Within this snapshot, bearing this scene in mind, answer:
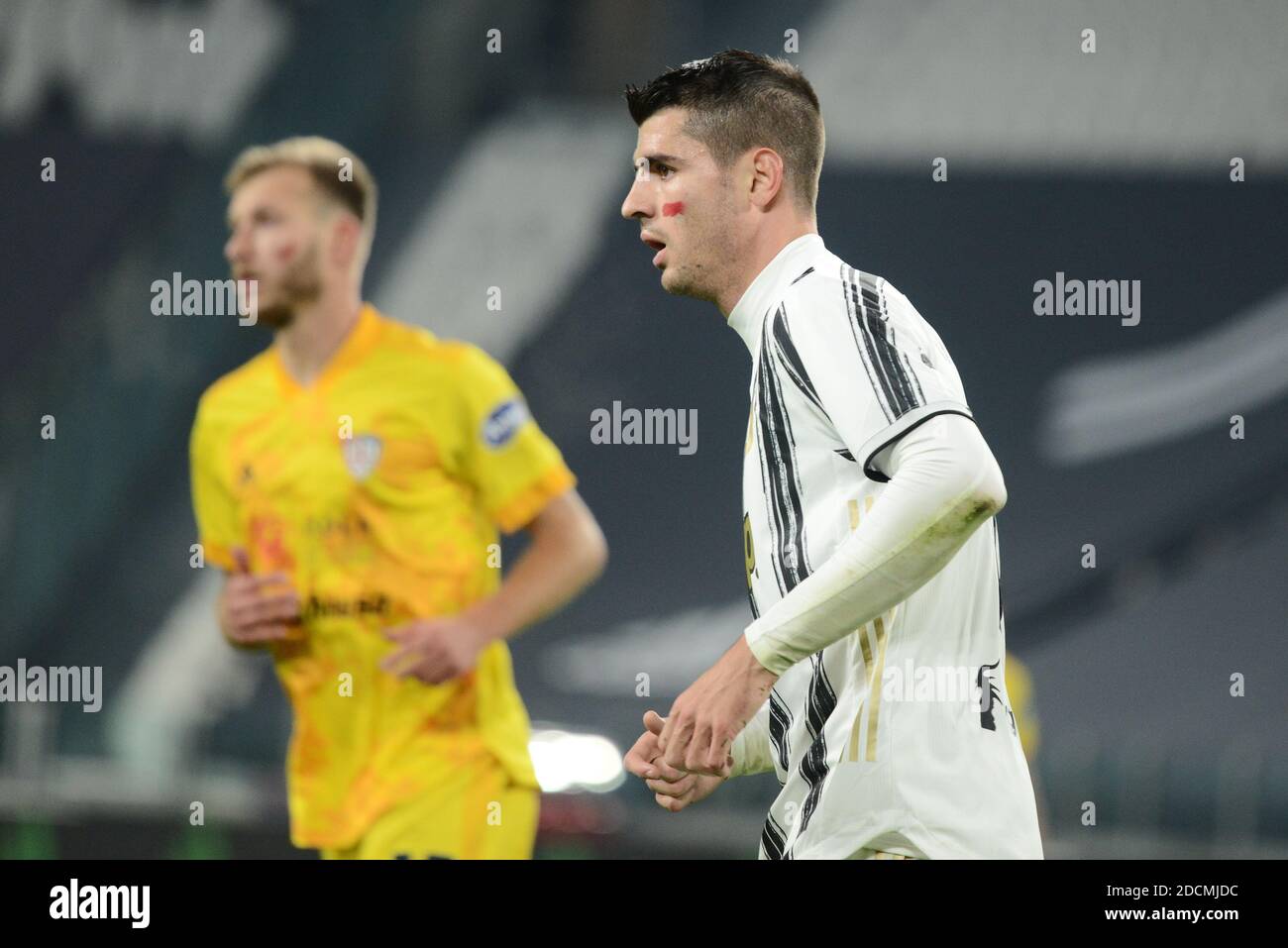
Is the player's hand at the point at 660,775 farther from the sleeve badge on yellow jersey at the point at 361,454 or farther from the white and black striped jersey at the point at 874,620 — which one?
the sleeve badge on yellow jersey at the point at 361,454

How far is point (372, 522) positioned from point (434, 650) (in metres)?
0.42

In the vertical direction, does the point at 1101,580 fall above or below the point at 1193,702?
above

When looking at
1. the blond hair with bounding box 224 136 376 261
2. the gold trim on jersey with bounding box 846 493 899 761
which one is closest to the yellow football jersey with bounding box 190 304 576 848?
the blond hair with bounding box 224 136 376 261

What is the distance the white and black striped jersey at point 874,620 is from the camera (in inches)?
91.5

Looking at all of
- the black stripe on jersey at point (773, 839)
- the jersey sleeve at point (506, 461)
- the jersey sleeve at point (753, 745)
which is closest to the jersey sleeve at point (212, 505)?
the jersey sleeve at point (506, 461)

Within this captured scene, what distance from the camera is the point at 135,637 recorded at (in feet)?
32.7

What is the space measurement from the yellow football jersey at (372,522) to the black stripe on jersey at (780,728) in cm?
153

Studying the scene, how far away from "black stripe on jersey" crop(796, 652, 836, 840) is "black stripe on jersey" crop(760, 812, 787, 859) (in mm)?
95
